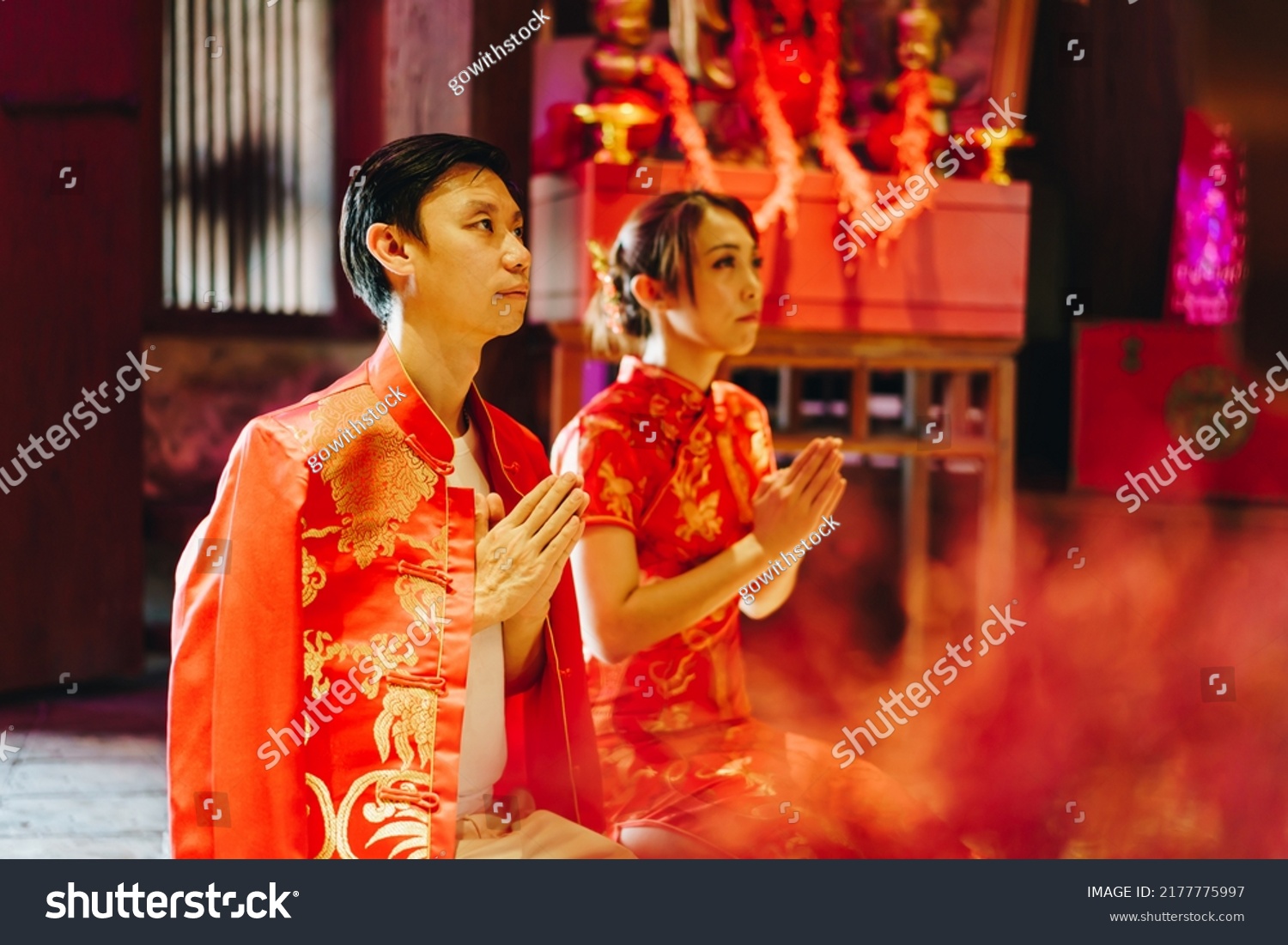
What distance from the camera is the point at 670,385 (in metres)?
2.22

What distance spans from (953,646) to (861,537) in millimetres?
630

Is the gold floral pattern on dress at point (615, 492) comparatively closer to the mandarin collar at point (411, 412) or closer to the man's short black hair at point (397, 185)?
the mandarin collar at point (411, 412)

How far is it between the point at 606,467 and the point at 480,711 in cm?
50

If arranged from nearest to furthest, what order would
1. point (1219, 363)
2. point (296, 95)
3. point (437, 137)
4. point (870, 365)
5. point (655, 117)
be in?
1. point (437, 137)
2. point (655, 117)
3. point (870, 365)
4. point (1219, 363)
5. point (296, 95)

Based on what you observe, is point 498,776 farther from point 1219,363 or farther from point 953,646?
point 1219,363

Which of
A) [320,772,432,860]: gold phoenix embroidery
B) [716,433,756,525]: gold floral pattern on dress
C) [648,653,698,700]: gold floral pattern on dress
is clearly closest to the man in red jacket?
[320,772,432,860]: gold phoenix embroidery

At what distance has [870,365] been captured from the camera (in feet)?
11.8

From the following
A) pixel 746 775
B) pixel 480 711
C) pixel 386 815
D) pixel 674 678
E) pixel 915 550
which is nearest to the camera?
pixel 386 815

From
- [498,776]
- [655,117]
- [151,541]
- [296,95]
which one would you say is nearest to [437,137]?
[498,776]

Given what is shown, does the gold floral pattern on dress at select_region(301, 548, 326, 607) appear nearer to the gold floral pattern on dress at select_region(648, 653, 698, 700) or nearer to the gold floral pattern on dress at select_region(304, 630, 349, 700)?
the gold floral pattern on dress at select_region(304, 630, 349, 700)

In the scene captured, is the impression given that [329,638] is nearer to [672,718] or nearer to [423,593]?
[423,593]

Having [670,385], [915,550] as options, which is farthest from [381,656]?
[915,550]

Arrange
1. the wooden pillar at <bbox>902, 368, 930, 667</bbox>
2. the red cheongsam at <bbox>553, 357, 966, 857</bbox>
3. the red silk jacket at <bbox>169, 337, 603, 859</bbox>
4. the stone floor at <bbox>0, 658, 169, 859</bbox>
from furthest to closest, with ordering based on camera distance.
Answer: the wooden pillar at <bbox>902, 368, 930, 667</bbox>
the stone floor at <bbox>0, 658, 169, 859</bbox>
the red cheongsam at <bbox>553, 357, 966, 857</bbox>
the red silk jacket at <bbox>169, 337, 603, 859</bbox>

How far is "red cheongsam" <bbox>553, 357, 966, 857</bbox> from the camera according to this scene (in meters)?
2.00
